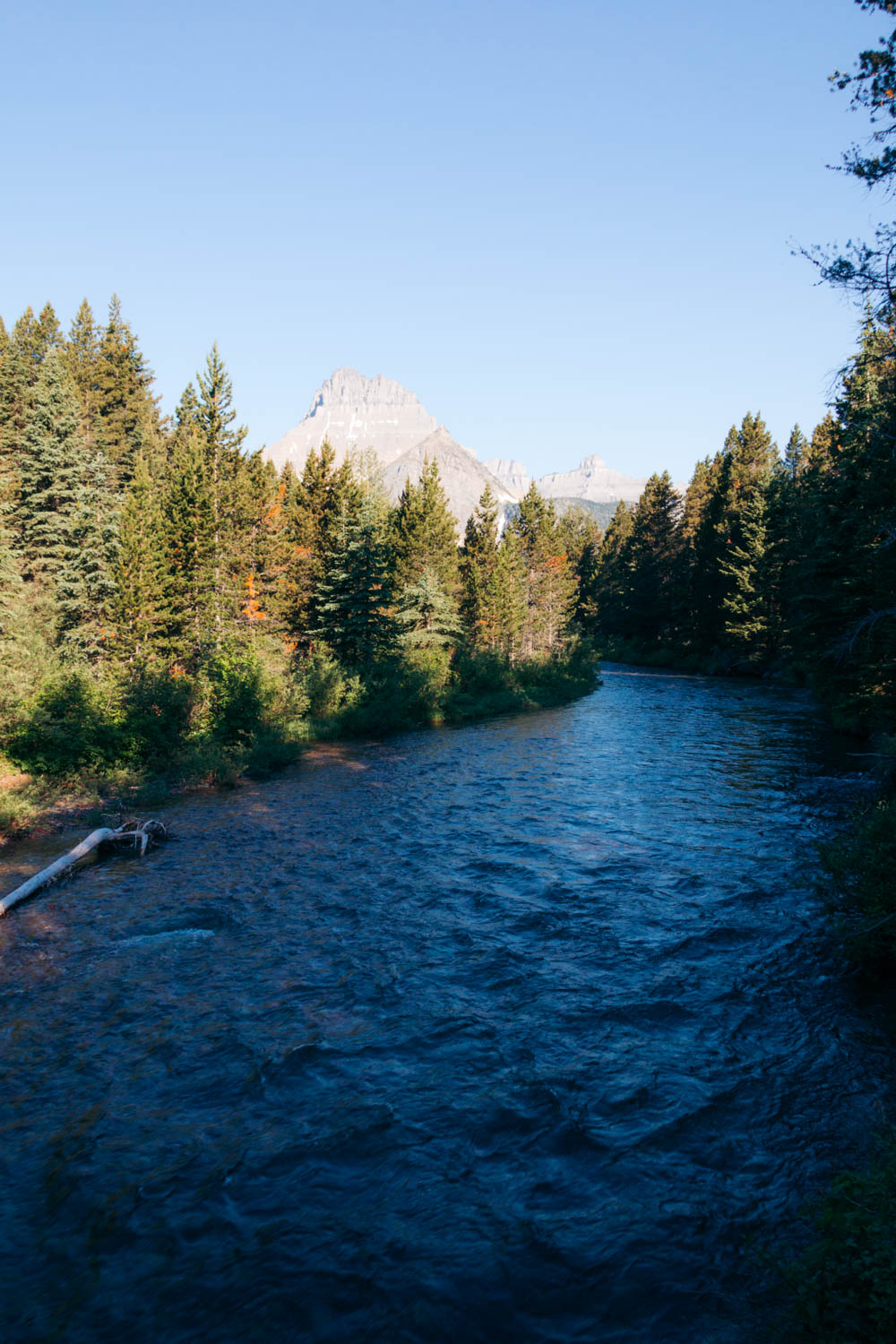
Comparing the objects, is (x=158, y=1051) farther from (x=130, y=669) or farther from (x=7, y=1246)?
(x=130, y=669)

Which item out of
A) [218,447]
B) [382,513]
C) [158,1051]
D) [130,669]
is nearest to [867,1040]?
[158,1051]

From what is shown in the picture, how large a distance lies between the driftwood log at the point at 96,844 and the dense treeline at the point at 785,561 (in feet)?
48.3

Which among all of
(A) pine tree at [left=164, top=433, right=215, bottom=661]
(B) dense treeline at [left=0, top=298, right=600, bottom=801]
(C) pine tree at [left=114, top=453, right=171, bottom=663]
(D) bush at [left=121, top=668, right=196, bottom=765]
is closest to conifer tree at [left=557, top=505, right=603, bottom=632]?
(B) dense treeline at [left=0, top=298, right=600, bottom=801]

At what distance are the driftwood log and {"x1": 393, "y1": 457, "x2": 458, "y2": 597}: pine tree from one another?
1187 inches

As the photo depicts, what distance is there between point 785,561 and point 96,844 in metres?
55.8

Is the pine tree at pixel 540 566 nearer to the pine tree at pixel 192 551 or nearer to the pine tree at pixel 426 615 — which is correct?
the pine tree at pixel 426 615

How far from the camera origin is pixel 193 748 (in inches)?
988

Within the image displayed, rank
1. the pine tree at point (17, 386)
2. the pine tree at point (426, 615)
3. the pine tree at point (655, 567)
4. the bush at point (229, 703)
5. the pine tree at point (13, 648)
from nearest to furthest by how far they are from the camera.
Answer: the pine tree at point (13, 648)
the bush at point (229, 703)
the pine tree at point (17, 386)
the pine tree at point (426, 615)
the pine tree at point (655, 567)

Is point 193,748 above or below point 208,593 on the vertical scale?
below

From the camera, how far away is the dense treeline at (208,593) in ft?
81.5

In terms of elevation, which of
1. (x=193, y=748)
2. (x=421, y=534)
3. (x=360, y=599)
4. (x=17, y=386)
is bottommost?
(x=193, y=748)

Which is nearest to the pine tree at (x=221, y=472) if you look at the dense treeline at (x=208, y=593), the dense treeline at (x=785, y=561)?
the dense treeline at (x=208, y=593)

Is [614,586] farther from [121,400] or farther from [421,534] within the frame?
Answer: [121,400]

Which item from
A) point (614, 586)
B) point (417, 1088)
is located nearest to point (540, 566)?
point (614, 586)
